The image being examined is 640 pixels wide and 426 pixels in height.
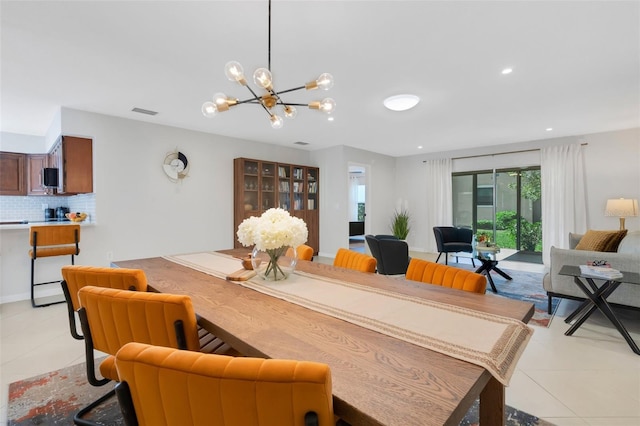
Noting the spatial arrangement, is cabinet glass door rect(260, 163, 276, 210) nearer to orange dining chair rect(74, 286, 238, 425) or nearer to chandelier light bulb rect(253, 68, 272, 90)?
chandelier light bulb rect(253, 68, 272, 90)

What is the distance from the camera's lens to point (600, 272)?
235 cm

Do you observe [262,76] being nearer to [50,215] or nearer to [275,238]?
[275,238]

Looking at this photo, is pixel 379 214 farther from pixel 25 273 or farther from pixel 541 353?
pixel 25 273

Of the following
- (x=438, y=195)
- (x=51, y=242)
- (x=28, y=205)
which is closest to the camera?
(x=51, y=242)

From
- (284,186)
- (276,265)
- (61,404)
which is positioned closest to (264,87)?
(276,265)

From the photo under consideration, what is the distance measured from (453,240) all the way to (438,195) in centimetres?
146

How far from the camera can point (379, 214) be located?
23.2ft

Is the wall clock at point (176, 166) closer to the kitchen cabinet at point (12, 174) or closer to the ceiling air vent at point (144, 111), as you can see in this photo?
the ceiling air vent at point (144, 111)

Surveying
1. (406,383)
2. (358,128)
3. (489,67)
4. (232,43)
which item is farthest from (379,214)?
(406,383)

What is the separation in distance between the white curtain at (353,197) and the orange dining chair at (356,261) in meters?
8.05

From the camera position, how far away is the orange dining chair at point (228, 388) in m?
0.56

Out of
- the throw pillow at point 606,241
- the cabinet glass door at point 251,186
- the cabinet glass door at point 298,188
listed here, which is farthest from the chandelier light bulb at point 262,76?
the cabinet glass door at point 298,188

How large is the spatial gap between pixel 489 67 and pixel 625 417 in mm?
2694

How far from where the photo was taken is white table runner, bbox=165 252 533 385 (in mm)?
857
